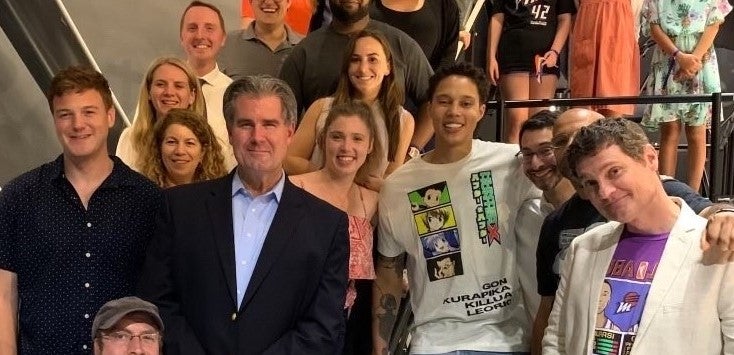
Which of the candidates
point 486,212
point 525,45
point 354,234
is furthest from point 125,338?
point 525,45

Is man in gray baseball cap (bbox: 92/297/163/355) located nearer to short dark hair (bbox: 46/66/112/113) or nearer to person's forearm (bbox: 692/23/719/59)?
short dark hair (bbox: 46/66/112/113)

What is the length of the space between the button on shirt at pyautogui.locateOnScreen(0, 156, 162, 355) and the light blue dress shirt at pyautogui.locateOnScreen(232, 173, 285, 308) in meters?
0.31

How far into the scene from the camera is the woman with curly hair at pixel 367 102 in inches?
135

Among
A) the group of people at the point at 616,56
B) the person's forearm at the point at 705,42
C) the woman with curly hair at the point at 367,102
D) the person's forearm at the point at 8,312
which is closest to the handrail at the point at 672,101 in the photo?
the group of people at the point at 616,56

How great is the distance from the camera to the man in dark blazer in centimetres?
254

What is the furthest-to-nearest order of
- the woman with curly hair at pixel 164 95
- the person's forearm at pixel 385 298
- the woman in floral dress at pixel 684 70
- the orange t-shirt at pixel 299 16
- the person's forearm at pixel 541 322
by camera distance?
the orange t-shirt at pixel 299 16
the woman in floral dress at pixel 684 70
the woman with curly hair at pixel 164 95
the person's forearm at pixel 385 298
the person's forearm at pixel 541 322

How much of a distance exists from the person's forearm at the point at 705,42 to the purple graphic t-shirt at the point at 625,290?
8.80 ft

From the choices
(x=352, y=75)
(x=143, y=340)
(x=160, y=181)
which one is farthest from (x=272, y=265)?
(x=352, y=75)

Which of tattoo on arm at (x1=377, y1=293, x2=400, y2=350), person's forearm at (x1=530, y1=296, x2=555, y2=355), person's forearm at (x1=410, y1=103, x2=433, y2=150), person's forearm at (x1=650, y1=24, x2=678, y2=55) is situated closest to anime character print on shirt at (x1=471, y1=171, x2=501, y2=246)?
person's forearm at (x1=530, y1=296, x2=555, y2=355)

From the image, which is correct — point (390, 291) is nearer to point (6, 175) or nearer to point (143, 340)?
point (143, 340)

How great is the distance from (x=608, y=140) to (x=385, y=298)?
1.11 m

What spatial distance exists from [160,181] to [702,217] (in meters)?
1.86

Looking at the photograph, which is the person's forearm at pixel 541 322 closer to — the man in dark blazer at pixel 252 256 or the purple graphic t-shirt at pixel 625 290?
the purple graphic t-shirt at pixel 625 290

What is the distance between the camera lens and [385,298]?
315 centimetres
